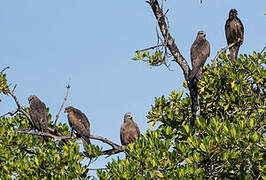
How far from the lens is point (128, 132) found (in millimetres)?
13328

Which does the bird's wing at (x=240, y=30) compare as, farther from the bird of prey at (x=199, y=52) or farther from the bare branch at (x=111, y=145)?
the bare branch at (x=111, y=145)

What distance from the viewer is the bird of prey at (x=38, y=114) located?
39.3ft

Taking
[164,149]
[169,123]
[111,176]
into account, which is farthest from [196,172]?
[169,123]

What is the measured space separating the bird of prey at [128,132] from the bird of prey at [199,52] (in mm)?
3007

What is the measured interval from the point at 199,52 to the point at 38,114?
15.6ft

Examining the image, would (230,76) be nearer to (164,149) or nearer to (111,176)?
(164,149)

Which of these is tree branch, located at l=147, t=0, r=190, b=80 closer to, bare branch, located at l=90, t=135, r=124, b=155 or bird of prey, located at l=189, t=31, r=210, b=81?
bird of prey, located at l=189, t=31, r=210, b=81

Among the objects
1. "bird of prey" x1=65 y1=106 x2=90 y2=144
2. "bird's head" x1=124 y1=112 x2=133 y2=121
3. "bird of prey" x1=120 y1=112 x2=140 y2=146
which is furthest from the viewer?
"bird's head" x1=124 y1=112 x2=133 y2=121

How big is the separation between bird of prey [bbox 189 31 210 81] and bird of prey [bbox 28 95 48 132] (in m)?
4.27

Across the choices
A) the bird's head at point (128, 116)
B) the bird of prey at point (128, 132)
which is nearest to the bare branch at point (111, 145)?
the bird of prey at point (128, 132)

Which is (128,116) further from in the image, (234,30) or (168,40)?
(168,40)

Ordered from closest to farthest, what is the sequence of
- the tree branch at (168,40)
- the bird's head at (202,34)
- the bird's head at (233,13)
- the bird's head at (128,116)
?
the tree branch at (168,40), the bird's head at (202,34), the bird's head at (128,116), the bird's head at (233,13)

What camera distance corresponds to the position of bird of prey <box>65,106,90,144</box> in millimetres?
11938

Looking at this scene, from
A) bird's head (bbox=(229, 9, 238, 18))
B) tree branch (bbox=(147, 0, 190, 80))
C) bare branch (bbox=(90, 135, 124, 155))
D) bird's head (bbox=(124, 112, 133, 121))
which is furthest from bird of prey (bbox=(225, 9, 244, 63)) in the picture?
bare branch (bbox=(90, 135, 124, 155))
